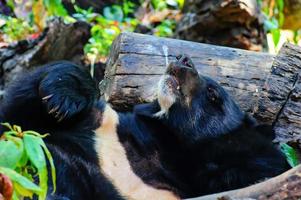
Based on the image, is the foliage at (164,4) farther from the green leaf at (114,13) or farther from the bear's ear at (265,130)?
the bear's ear at (265,130)

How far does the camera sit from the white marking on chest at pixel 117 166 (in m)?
3.29

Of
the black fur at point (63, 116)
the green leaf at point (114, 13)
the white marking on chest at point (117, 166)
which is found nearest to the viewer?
the black fur at point (63, 116)

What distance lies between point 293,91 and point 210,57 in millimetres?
562

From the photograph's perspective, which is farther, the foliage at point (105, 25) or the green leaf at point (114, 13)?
the green leaf at point (114, 13)

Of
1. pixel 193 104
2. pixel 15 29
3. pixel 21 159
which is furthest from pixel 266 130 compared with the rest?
pixel 15 29

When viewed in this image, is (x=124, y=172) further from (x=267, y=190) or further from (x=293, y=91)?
(x=267, y=190)

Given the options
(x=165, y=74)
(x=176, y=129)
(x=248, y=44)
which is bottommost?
(x=248, y=44)

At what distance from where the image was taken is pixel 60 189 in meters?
2.88

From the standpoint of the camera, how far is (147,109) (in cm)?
354

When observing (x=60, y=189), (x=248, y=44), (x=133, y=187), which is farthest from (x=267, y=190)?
(x=248, y=44)

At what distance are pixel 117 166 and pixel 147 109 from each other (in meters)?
0.38

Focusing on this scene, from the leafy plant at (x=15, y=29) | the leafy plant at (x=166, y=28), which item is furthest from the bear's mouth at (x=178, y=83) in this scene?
the leafy plant at (x=166, y=28)

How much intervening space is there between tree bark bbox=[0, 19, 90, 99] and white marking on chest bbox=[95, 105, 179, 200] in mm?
2208

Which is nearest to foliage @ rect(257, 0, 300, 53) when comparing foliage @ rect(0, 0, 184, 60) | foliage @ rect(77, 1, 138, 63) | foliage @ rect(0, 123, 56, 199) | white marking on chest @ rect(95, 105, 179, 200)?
foliage @ rect(0, 0, 184, 60)
